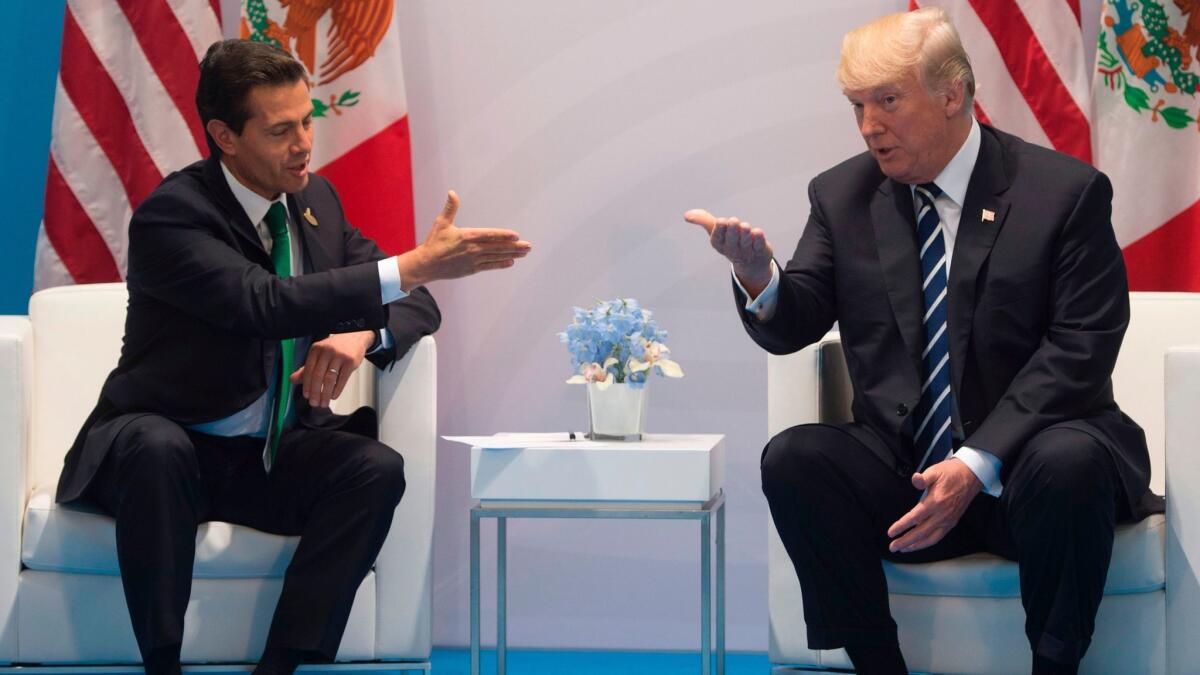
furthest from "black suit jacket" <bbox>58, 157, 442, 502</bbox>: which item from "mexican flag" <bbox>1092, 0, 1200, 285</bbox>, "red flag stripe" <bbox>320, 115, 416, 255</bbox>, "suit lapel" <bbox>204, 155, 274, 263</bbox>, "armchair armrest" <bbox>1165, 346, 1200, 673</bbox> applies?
"mexican flag" <bbox>1092, 0, 1200, 285</bbox>

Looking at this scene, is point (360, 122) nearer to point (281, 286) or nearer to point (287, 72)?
point (287, 72)

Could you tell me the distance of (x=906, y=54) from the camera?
2.65m

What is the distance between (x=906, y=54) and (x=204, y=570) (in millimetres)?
1691

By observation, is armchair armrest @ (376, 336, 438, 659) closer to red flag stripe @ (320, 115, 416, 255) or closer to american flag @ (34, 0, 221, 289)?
red flag stripe @ (320, 115, 416, 255)

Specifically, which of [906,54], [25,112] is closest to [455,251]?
[906,54]

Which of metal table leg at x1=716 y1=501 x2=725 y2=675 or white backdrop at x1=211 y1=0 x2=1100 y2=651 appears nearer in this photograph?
metal table leg at x1=716 y1=501 x2=725 y2=675

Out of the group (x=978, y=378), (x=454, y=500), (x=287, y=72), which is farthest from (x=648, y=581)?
(x=287, y=72)

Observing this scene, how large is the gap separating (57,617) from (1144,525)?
6.92ft

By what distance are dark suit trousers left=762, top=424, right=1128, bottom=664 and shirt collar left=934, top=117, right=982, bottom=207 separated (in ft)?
1.71

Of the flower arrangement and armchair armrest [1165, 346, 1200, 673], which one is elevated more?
the flower arrangement

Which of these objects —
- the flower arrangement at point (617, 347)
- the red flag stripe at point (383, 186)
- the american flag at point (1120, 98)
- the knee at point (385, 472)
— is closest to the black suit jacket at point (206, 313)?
the knee at point (385, 472)

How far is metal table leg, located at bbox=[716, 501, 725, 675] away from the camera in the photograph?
2.81m

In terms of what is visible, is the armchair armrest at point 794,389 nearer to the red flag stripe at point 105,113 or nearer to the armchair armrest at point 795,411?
the armchair armrest at point 795,411

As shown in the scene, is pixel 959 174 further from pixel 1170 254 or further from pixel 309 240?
pixel 309 240
